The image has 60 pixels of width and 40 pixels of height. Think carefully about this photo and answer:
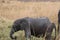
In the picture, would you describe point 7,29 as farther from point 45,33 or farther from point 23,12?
point 23,12

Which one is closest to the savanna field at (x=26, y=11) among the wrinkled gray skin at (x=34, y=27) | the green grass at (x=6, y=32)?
the green grass at (x=6, y=32)

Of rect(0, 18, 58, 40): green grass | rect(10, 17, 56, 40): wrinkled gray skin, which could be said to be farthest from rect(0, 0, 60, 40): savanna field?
rect(10, 17, 56, 40): wrinkled gray skin

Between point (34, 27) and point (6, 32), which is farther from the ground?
point (34, 27)

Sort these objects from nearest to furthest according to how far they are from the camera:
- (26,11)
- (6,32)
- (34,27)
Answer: (34,27), (6,32), (26,11)

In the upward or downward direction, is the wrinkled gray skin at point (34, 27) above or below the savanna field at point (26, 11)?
above

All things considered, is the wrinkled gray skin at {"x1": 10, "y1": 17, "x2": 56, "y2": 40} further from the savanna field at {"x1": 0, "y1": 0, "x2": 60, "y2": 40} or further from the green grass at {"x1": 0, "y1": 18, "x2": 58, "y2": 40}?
the savanna field at {"x1": 0, "y1": 0, "x2": 60, "y2": 40}

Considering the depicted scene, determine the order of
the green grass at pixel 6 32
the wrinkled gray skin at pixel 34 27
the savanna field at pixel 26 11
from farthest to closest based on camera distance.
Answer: the savanna field at pixel 26 11
the green grass at pixel 6 32
the wrinkled gray skin at pixel 34 27

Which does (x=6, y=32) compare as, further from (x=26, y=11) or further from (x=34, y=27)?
(x=26, y=11)

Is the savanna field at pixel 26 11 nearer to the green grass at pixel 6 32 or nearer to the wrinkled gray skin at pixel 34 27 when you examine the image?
the green grass at pixel 6 32

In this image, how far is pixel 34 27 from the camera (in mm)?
7770

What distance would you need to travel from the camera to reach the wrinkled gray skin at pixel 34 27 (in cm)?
749

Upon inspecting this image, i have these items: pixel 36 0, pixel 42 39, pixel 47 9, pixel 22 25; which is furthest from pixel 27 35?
pixel 36 0

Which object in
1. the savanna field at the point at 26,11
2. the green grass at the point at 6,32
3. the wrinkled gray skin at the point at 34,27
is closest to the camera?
the wrinkled gray skin at the point at 34,27

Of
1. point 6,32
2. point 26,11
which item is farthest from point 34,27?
point 26,11
